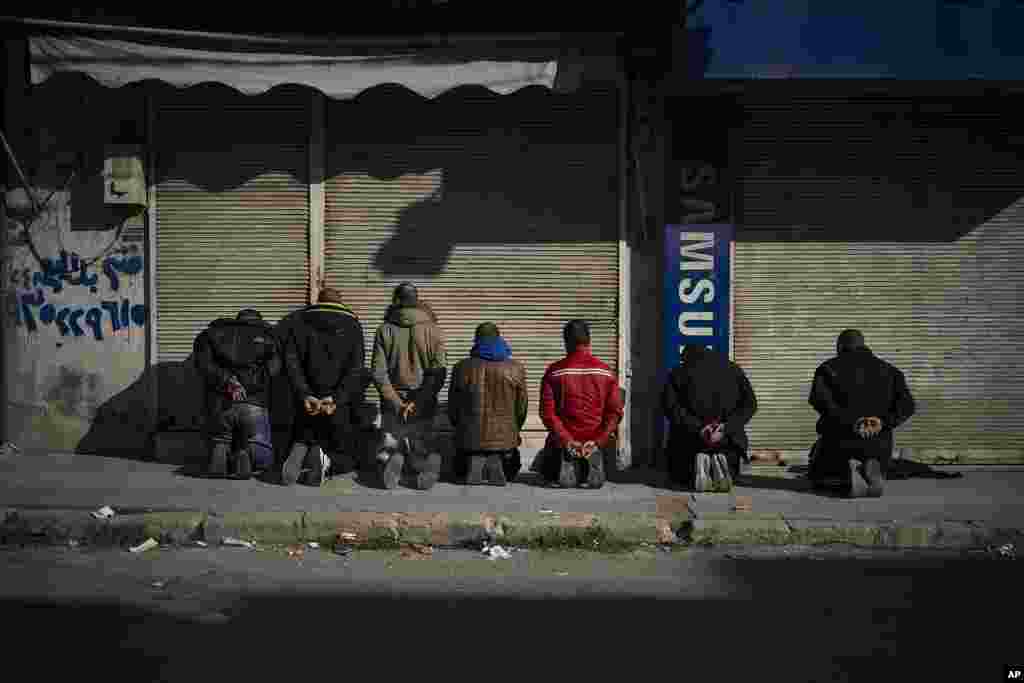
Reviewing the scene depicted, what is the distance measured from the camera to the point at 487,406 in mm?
9484

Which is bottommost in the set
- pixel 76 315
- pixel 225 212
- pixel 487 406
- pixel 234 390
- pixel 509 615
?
pixel 509 615

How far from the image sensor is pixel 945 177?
10672 millimetres

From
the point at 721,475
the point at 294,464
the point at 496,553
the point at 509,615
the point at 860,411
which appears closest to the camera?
the point at 509,615

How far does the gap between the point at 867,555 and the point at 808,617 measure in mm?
1788

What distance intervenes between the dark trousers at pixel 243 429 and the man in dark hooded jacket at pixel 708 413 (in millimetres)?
3315

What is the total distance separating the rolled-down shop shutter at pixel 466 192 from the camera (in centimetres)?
1053

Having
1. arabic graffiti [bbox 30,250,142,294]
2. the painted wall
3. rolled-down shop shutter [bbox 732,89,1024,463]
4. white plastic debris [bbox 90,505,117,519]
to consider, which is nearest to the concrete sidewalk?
white plastic debris [bbox 90,505,117,519]

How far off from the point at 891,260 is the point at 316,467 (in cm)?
549

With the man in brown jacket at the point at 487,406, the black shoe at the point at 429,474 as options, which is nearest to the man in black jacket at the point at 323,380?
the black shoe at the point at 429,474

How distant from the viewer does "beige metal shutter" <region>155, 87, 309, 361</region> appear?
34.6 ft

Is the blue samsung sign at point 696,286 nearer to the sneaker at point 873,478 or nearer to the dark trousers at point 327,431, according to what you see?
the sneaker at point 873,478

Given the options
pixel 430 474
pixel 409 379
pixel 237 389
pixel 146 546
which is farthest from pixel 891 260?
pixel 146 546

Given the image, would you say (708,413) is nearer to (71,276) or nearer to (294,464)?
(294,464)

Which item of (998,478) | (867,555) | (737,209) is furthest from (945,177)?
(867,555)
